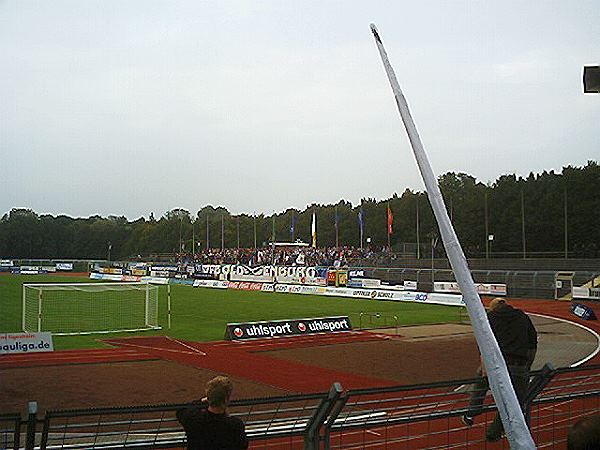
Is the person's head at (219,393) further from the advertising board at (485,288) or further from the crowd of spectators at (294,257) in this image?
the crowd of spectators at (294,257)

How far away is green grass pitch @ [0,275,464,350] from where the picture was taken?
86.9 feet

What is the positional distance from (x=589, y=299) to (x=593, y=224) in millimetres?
24881

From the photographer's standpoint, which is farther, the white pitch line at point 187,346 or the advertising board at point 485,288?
the advertising board at point 485,288

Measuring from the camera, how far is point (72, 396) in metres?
14.1

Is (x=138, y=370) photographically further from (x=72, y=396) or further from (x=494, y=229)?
(x=494, y=229)

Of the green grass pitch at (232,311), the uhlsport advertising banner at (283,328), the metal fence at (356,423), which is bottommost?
the green grass pitch at (232,311)

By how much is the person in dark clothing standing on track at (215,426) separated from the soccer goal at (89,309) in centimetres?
2059

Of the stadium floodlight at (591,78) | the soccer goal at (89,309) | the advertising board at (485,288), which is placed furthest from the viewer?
the advertising board at (485,288)

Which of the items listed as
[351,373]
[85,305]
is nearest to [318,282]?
[85,305]

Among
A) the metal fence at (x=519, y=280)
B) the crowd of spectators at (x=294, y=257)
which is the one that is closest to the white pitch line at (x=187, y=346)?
the metal fence at (x=519, y=280)

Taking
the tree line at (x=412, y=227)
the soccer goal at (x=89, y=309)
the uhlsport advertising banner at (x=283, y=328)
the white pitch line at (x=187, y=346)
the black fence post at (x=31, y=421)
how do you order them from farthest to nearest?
the tree line at (x=412, y=227)
the soccer goal at (x=89, y=309)
the uhlsport advertising banner at (x=283, y=328)
the white pitch line at (x=187, y=346)
the black fence post at (x=31, y=421)

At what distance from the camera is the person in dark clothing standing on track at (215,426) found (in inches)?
178

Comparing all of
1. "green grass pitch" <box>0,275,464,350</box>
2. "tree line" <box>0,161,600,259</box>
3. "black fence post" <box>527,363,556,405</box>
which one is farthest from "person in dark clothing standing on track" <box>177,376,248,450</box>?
"tree line" <box>0,161,600,259</box>

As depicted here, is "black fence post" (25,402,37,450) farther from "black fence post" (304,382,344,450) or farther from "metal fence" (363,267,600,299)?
"metal fence" (363,267,600,299)
